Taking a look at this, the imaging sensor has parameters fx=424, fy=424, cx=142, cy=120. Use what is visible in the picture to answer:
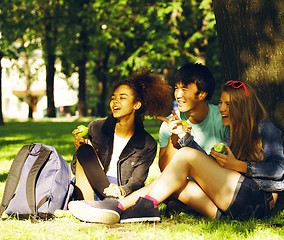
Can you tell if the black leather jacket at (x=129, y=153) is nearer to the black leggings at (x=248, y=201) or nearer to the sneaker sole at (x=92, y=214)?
the sneaker sole at (x=92, y=214)

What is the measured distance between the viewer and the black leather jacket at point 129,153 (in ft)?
13.4

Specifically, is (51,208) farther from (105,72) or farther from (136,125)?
(105,72)

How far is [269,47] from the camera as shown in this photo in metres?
4.34

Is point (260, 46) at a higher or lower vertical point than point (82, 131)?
higher

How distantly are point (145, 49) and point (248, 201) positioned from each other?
15.0 m

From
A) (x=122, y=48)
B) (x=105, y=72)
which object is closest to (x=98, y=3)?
(x=122, y=48)

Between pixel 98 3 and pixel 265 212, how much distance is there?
1602cm

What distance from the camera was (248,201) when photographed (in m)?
3.47

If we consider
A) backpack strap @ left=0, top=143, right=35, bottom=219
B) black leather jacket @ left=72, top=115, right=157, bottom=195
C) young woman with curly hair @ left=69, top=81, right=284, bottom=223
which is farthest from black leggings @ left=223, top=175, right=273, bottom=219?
backpack strap @ left=0, top=143, right=35, bottom=219

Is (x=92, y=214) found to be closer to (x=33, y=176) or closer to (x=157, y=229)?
(x=157, y=229)

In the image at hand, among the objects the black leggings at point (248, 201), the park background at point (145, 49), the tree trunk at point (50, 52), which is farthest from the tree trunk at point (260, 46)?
the tree trunk at point (50, 52)

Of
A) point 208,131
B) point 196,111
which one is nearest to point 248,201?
point 208,131

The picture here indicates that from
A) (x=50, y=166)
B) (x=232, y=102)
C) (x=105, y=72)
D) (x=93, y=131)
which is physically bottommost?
(x=50, y=166)

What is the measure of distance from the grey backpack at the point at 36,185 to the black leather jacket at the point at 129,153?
1.49ft
